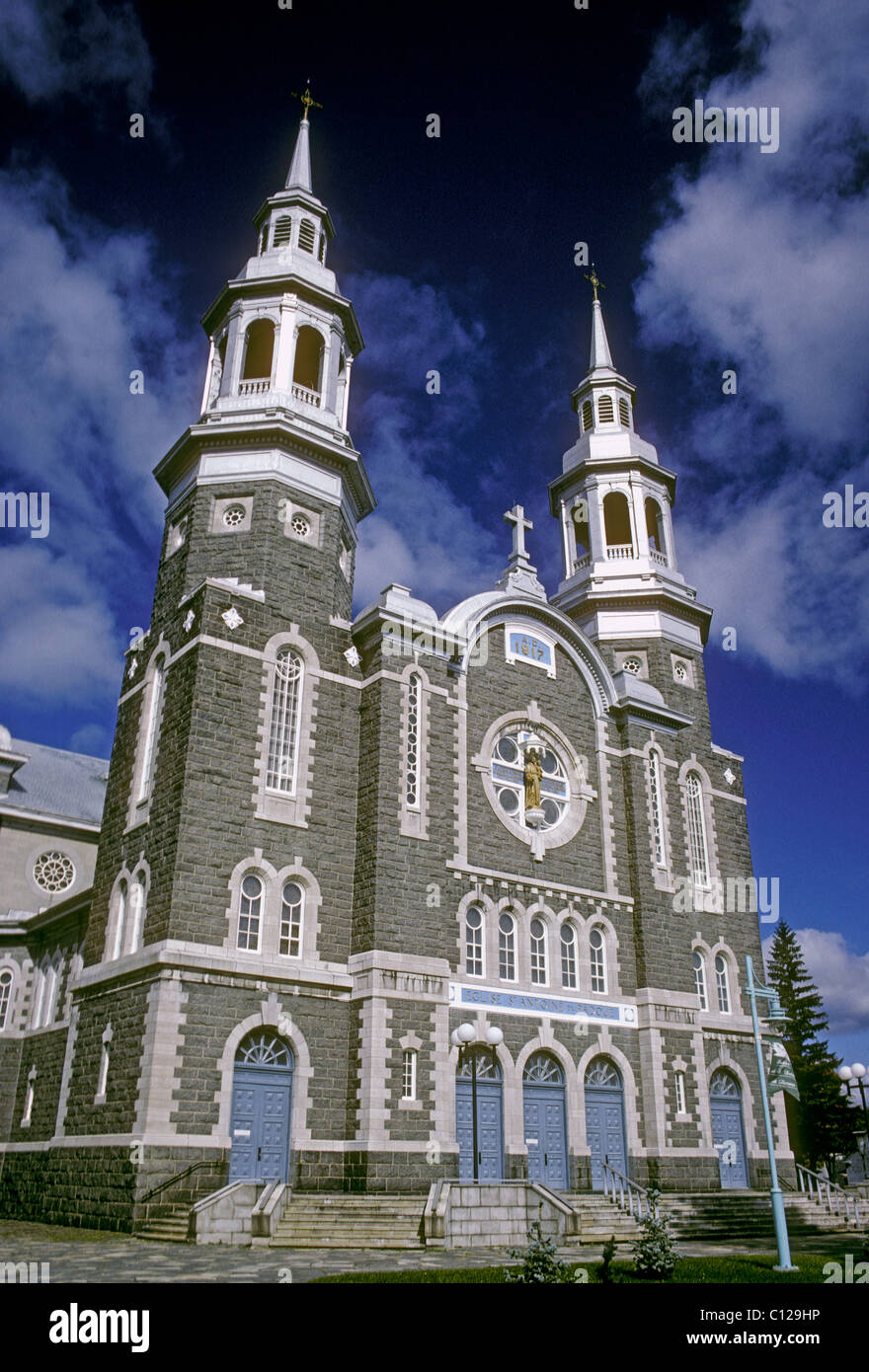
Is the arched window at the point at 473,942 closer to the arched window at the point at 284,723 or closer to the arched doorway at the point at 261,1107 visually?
the arched doorway at the point at 261,1107

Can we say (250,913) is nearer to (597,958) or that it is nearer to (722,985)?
(597,958)

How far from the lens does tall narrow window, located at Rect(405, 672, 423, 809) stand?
24.6 m

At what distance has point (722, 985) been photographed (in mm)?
30047

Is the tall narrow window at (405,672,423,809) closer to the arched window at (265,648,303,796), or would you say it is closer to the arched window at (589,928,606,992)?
the arched window at (265,648,303,796)

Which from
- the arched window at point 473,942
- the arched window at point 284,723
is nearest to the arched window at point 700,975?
the arched window at point 473,942

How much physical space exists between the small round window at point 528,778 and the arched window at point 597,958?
10.3 ft

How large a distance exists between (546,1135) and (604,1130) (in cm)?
202

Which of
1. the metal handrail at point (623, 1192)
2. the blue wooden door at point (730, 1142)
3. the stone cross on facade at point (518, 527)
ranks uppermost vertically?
the stone cross on facade at point (518, 527)

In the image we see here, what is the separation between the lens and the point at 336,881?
23.5 meters

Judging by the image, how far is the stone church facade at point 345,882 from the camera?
20938 mm

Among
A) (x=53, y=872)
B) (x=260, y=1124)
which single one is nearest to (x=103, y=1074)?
(x=260, y=1124)

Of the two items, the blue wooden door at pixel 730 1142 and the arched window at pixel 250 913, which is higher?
the arched window at pixel 250 913

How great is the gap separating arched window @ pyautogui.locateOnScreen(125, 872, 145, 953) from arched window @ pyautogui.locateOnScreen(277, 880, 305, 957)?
3.04m

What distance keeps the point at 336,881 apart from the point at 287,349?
15247 millimetres
